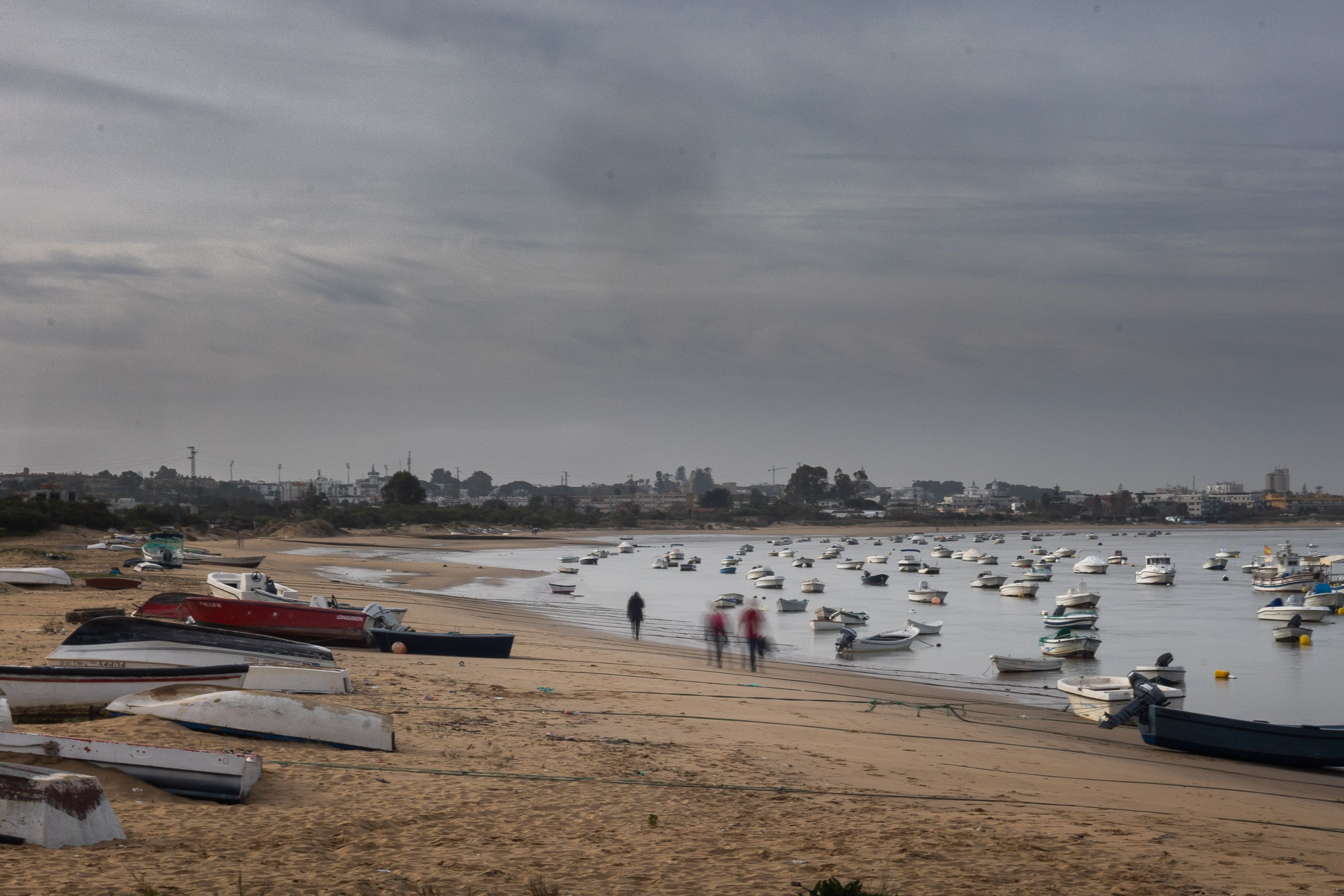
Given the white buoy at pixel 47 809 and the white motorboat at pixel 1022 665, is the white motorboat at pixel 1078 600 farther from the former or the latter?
the white buoy at pixel 47 809

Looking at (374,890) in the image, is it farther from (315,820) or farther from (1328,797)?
(1328,797)

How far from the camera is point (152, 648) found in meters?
14.1

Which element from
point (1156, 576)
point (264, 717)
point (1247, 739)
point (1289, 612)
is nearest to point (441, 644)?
point (264, 717)

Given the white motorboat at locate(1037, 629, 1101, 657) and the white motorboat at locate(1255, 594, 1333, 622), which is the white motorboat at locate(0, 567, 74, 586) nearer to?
the white motorboat at locate(1037, 629, 1101, 657)

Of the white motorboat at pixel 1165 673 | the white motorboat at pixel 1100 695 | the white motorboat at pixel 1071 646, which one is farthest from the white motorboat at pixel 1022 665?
the white motorboat at pixel 1100 695

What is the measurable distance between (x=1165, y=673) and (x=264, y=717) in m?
21.0

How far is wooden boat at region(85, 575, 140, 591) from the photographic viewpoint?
101 ft

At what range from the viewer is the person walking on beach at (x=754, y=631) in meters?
23.9

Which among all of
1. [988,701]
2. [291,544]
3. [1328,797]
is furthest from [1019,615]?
[291,544]

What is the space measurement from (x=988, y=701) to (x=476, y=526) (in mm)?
152357

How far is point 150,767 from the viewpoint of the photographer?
8266mm

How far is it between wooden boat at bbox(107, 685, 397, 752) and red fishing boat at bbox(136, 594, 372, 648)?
10155mm

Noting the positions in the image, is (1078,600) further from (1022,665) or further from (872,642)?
(1022,665)

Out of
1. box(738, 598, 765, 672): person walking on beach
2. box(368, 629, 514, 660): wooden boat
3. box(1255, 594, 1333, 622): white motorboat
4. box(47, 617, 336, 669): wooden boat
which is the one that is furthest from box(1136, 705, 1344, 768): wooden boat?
box(1255, 594, 1333, 622): white motorboat
